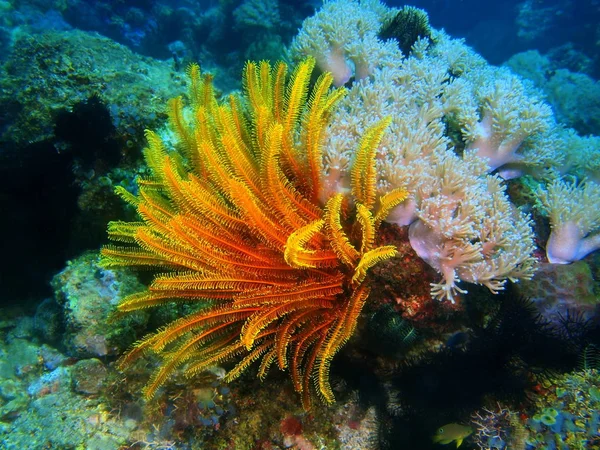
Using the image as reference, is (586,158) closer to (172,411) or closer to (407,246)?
(407,246)

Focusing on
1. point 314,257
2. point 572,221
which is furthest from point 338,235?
point 572,221

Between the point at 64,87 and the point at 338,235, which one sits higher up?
the point at 64,87

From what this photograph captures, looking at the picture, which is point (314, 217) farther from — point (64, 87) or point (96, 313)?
point (64, 87)

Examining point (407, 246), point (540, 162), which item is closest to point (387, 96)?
point (407, 246)

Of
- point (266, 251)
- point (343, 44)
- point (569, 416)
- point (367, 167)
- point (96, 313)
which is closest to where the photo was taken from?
point (367, 167)

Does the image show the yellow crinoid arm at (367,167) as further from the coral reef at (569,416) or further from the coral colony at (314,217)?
the coral reef at (569,416)

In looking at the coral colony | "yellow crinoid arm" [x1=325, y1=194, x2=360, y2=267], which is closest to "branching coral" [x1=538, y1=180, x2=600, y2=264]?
the coral colony
